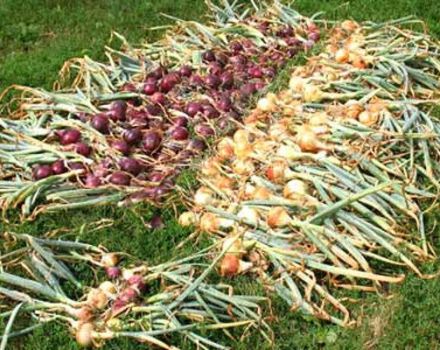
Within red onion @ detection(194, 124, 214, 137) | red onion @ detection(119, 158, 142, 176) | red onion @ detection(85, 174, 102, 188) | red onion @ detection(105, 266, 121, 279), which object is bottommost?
red onion @ detection(105, 266, 121, 279)

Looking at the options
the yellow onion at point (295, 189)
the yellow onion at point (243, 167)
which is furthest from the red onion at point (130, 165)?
the yellow onion at point (295, 189)

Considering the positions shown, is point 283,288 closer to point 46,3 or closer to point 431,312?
point 431,312

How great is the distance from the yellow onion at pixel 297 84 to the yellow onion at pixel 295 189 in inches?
45.1

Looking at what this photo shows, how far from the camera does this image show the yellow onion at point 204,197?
485 centimetres

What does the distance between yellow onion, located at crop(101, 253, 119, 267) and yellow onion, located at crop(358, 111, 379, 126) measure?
1707 mm

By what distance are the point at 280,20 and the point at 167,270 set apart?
11.7ft

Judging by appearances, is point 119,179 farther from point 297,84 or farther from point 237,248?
point 297,84

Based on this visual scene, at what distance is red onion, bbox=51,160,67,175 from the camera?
5262mm

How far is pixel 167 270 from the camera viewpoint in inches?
173

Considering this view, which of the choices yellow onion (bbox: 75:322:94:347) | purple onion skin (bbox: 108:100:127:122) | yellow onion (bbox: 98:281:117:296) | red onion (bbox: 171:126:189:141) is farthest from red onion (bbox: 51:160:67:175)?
yellow onion (bbox: 75:322:94:347)

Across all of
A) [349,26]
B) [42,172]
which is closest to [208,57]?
[349,26]

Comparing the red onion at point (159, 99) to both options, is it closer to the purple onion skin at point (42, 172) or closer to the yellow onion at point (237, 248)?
the purple onion skin at point (42, 172)

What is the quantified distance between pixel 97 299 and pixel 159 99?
6.93 feet

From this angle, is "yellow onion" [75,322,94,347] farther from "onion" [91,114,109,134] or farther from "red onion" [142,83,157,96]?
"red onion" [142,83,157,96]
